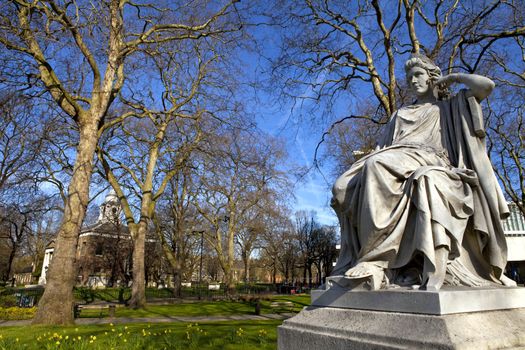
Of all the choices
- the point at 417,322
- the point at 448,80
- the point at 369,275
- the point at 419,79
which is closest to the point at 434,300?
the point at 417,322

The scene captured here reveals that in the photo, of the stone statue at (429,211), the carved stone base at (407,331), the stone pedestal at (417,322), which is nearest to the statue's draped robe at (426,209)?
the stone statue at (429,211)

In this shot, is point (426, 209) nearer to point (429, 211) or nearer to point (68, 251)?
point (429, 211)

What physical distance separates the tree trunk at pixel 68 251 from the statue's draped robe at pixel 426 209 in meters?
9.72

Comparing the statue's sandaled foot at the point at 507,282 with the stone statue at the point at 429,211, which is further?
the statue's sandaled foot at the point at 507,282

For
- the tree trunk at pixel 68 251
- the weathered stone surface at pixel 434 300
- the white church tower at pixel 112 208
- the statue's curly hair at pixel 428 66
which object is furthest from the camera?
the white church tower at pixel 112 208

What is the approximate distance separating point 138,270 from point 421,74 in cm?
1795

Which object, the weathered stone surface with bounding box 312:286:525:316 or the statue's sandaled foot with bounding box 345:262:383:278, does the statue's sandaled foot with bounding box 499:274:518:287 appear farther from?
the statue's sandaled foot with bounding box 345:262:383:278

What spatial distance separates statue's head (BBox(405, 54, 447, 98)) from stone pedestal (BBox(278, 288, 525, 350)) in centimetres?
228

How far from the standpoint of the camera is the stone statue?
322 cm

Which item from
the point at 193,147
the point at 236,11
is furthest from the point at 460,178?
the point at 193,147

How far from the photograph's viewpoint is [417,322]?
2676mm

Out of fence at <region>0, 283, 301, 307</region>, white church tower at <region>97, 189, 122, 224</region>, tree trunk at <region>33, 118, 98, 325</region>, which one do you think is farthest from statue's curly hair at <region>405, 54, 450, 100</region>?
white church tower at <region>97, 189, 122, 224</region>

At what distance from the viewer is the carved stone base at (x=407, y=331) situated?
2487mm

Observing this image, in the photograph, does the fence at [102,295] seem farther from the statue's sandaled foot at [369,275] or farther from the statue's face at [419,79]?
the statue's face at [419,79]
